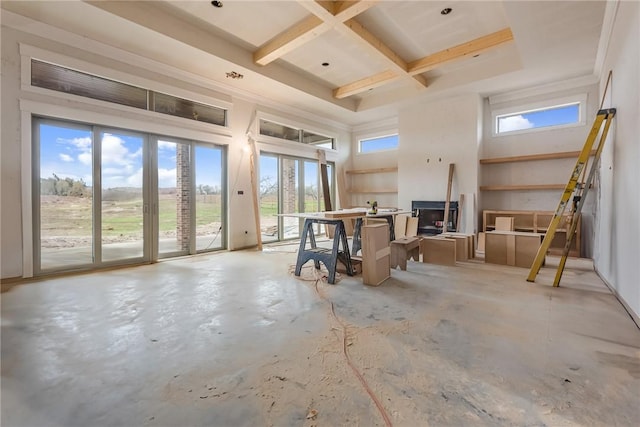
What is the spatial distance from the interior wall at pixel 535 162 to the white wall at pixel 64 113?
555 centimetres

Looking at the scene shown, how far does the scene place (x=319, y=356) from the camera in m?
1.76

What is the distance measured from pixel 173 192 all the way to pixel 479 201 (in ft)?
20.2

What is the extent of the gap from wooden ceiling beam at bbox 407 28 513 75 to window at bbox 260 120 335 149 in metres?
2.98

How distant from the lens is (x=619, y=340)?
194cm

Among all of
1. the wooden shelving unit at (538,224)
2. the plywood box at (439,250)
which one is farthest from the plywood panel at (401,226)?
the plywood box at (439,250)

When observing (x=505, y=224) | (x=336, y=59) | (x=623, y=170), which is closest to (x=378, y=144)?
(x=336, y=59)

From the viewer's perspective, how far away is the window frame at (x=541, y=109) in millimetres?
5113

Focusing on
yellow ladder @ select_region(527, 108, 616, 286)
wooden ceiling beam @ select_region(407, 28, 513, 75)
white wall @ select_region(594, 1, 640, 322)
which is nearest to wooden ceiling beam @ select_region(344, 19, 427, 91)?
wooden ceiling beam @ select_region(407, 28, 513, 75)

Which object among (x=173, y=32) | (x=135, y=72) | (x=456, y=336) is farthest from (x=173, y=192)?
(x=456, y=336)

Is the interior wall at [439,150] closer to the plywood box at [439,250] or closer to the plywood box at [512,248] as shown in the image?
the plywood box at [512,248]

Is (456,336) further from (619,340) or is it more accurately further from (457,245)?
(457,245)

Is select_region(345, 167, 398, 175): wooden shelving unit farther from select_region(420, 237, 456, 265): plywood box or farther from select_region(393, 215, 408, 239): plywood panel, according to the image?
select_region(420, 237, 456, 265): plywood box

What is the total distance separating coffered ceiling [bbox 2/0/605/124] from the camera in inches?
135

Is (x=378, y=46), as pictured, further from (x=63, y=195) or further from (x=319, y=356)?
(x=63, y=195)
